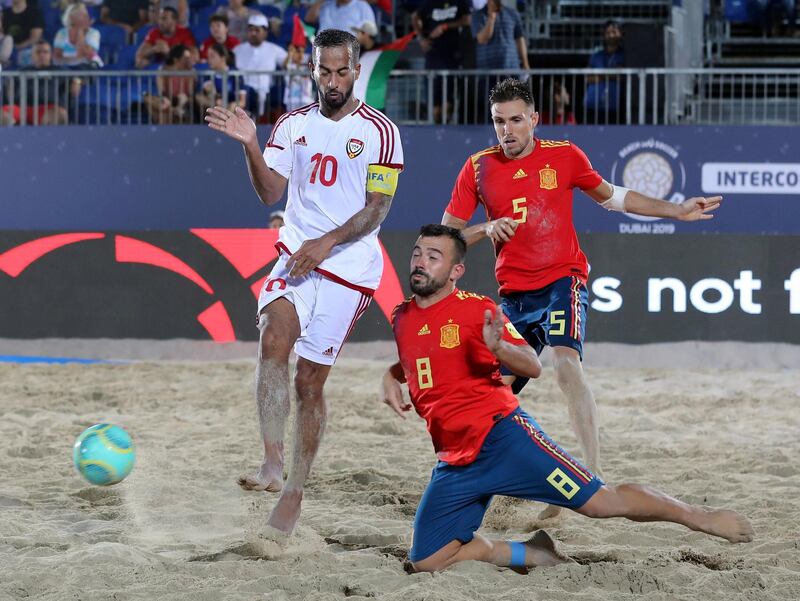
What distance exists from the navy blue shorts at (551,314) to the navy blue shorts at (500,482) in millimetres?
Answer: 1274

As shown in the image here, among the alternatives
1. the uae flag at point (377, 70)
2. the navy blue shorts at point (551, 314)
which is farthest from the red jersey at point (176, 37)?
the navy blue shorts at point (551, 314)

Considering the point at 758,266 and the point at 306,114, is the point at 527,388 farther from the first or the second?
the point at 306,114

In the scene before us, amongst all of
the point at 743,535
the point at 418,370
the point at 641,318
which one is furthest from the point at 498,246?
the point at 641,318

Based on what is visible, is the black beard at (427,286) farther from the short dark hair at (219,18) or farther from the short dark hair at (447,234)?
the short dark hair at (219,18)

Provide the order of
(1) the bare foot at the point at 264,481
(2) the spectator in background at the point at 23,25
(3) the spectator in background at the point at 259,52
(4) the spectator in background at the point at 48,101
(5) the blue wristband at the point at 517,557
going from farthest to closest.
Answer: (2) the spectator in background at the point at 23,25 → (3) the spectator in background at the point at 259,52 → (4) the spectator in background at the point at 48,101 → (1) the bare foot at the point at 264,481 → (5) the blue wristband at the point at 517,557

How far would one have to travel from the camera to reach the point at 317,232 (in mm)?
5336

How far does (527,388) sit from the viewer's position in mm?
9961

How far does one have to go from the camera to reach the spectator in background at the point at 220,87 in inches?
501

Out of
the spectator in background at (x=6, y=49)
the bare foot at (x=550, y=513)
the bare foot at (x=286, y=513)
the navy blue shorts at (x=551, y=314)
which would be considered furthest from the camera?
the spectator in background at (x=6, y=49)

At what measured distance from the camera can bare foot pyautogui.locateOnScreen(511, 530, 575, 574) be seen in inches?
185

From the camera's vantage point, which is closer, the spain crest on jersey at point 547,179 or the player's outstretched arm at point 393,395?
the player's outstretched arm at point 393,395

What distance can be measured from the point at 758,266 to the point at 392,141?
23.0 ft

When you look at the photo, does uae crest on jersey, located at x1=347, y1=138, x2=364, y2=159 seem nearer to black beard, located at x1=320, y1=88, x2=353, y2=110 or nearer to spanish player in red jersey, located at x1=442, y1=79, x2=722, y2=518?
black beard, located at x1=320, y1=88, x2=353, y2=110

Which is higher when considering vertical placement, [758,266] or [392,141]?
[392,141]
